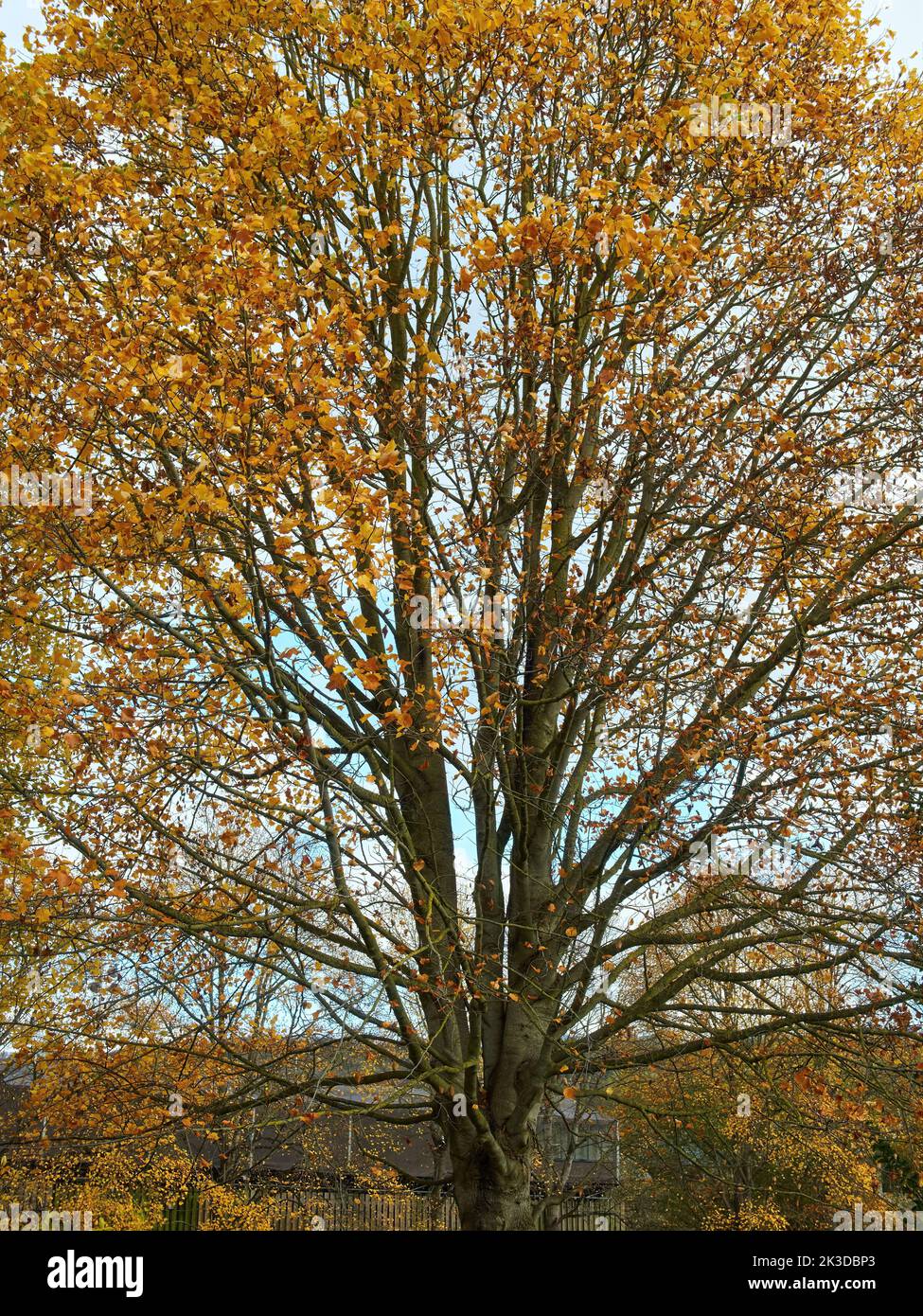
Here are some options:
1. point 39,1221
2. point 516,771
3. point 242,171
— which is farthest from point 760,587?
point 39,1221

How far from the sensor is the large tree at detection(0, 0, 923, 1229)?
21.2 ft

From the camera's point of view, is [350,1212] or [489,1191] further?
[350,1212]

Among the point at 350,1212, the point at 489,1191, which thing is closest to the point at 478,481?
the point at 489,1191

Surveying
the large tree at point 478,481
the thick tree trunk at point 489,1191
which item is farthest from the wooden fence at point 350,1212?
the large tree at point 478,481

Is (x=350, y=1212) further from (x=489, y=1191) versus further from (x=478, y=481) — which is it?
(x=478, y=481)

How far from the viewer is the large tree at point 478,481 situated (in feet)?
21.2

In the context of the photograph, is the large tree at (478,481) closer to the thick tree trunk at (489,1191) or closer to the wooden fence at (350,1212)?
the thick tree trunk at (489,1191)

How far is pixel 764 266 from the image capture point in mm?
8664

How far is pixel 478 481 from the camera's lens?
318 inches

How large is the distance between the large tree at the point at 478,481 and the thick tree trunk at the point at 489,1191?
0.05 meters

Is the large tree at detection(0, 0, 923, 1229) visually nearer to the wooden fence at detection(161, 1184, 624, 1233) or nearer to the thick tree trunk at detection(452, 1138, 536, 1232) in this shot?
the thick tree trunk at detection(452, 1138, 536, 1232)

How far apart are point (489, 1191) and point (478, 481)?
17.2 feet

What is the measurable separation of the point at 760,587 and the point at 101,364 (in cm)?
534
